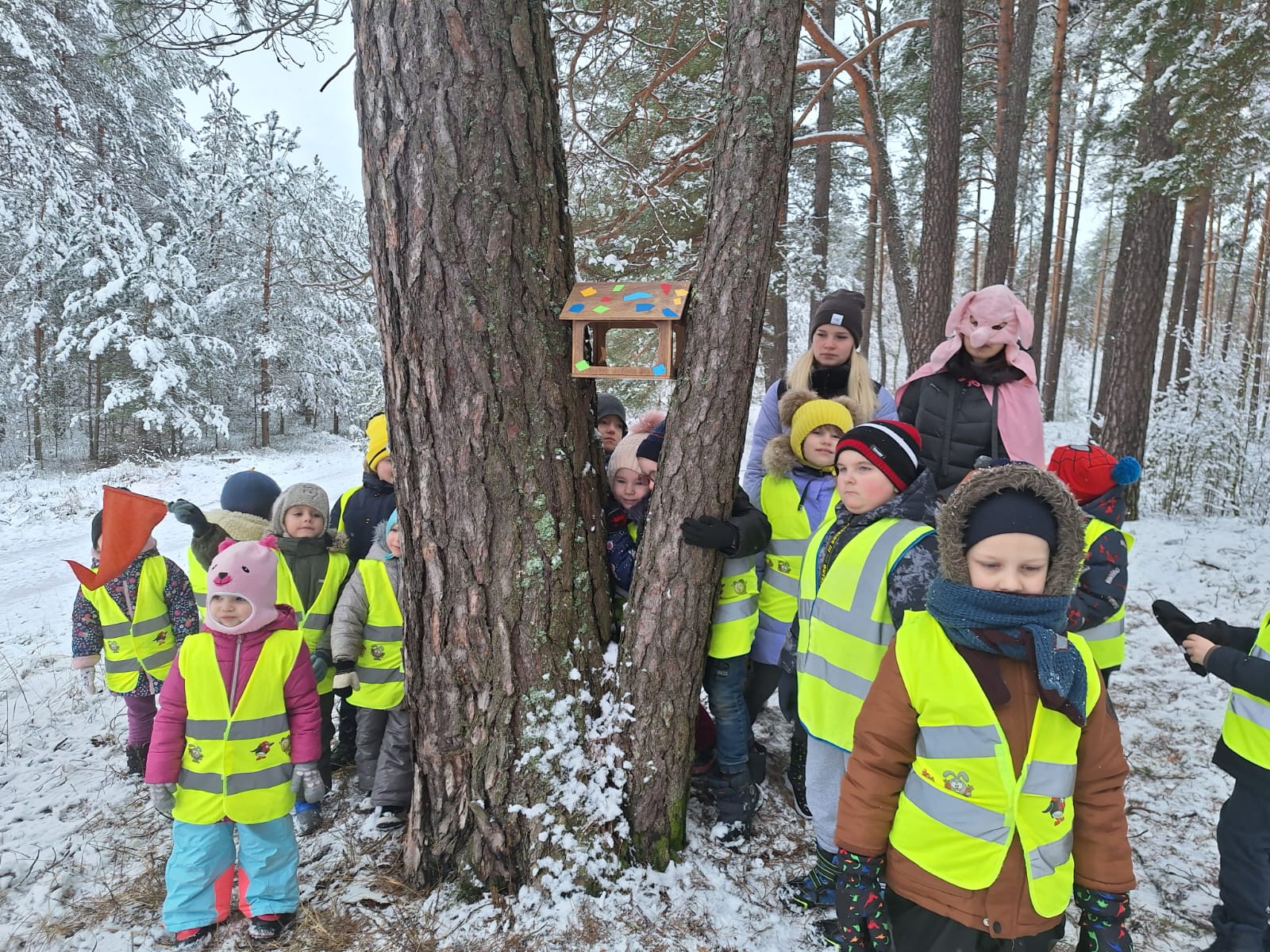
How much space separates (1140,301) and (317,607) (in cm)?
864

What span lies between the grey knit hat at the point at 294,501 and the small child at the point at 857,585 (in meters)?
2.49

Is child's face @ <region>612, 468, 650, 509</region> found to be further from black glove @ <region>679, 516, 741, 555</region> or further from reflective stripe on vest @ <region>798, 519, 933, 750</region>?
reflective stripe on vest @ <region>798, 519, 933, 750</region>

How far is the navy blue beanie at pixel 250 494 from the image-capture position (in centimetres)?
359

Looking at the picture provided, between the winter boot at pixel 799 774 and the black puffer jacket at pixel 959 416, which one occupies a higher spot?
the black puffer jacket at pixel 959 416

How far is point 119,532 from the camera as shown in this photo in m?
3.03

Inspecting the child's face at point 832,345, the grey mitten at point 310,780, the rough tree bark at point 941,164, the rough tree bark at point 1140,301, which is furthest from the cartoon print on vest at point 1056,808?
the rough tree bark at point 1140,301

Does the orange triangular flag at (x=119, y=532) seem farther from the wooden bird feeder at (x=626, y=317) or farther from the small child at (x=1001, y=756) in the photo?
the small child at (x=1001, y=756)

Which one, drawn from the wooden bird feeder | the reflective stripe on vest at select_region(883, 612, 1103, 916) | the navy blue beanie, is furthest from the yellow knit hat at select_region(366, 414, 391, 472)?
the reflective stripe on vest at select_region(883, 612, 1103, 916)

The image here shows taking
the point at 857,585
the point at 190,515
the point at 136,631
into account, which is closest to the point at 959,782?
the point at 857,585

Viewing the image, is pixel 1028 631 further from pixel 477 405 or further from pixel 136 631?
pixel 136 631

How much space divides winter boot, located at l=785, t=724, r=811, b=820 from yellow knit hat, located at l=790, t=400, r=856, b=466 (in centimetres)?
132

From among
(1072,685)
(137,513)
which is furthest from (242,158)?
(1072,685)

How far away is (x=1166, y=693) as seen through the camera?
4355mm

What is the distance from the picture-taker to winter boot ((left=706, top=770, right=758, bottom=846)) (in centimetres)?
271
